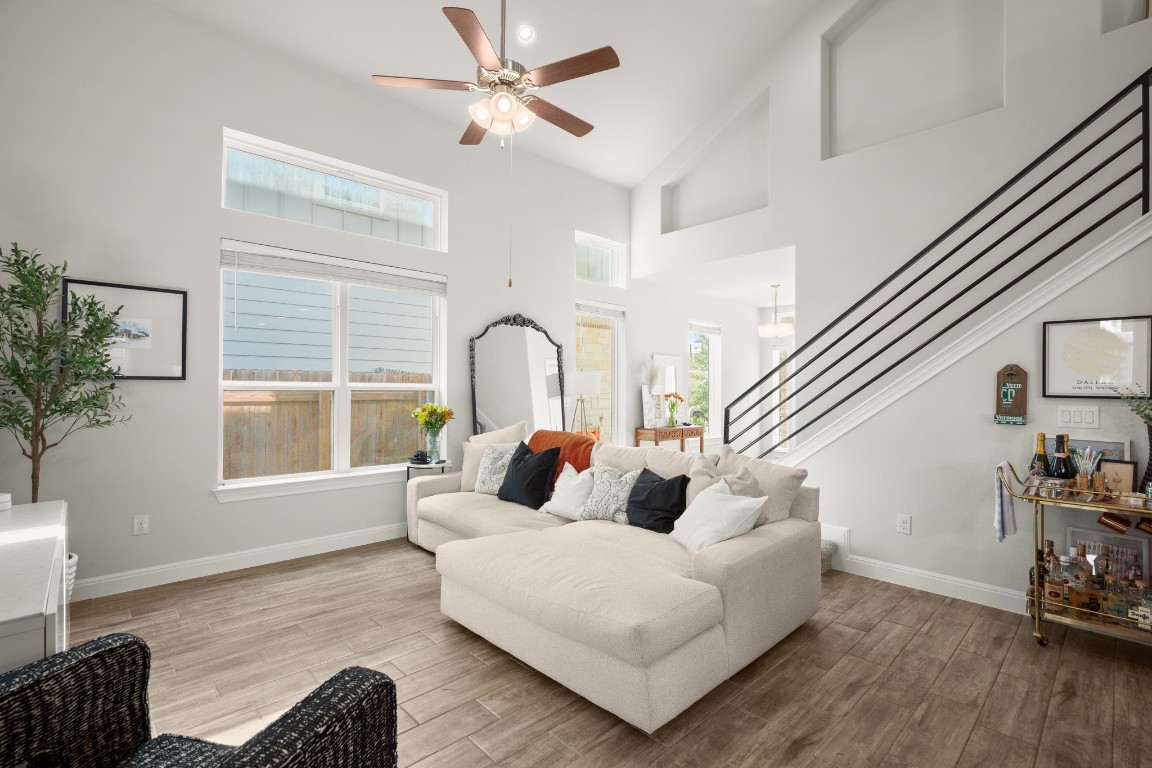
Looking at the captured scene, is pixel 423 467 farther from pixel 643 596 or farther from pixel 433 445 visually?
pixel 643 596

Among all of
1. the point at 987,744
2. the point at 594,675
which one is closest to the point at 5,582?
the point at 594,675

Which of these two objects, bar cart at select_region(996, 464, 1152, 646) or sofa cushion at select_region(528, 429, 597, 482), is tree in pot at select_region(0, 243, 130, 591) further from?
bar cart at select_region(996, 464, 1152, 646)

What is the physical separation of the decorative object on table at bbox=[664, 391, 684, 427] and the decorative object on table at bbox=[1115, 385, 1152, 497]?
163 inches

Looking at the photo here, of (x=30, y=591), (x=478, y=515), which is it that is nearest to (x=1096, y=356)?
(x=478, y=515)

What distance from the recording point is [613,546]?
2721mm

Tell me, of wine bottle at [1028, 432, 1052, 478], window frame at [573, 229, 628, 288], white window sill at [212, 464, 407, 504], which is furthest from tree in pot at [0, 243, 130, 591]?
wine bottle at [1028, 432, 1052, 478]

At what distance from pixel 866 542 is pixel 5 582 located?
13.7ft

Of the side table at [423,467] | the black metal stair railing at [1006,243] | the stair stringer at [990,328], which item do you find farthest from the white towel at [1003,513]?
the side table at [423,467]

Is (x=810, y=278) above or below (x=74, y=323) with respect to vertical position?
above

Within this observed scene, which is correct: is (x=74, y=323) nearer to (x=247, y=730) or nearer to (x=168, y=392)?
(x=168, y=392)

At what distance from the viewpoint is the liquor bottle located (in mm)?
2826

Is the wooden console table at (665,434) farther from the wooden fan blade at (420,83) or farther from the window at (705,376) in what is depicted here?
the wooden fan blade at (420,83)

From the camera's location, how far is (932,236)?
13.0 ft

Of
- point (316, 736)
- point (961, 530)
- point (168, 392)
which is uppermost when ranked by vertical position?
point (168, 392)
